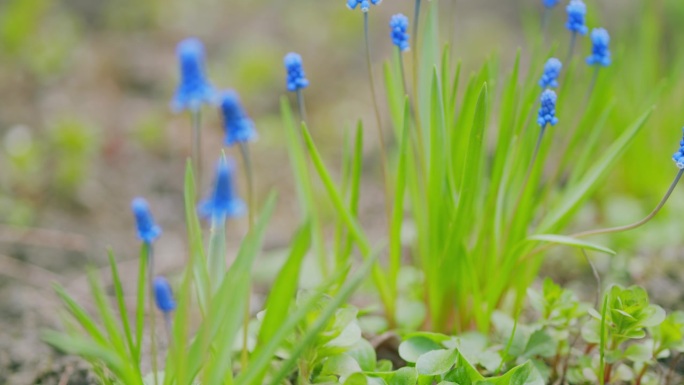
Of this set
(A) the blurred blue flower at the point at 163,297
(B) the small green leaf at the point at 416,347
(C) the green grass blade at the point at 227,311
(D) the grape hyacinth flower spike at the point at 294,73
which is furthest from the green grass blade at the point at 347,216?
(A) the blurred blue flower at the point at 163,297

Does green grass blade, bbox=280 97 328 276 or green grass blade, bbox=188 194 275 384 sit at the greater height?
green grass blade, bbox=280 97 328 276

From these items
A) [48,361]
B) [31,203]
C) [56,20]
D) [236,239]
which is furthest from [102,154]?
[48,361]

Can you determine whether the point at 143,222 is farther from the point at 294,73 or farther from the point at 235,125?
the point at 294,73

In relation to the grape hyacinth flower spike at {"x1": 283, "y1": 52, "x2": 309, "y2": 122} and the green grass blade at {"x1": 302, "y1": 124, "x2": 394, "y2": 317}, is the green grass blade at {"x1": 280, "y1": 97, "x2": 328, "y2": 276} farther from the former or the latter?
the grape hyacinth flower spike at {"x1": 283, "y1": 52, "x2": 309, "y2": 122}

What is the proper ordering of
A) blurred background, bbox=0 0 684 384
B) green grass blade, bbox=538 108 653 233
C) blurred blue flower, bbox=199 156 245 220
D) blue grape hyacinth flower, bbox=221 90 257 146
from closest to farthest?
1. blurred blue flower, bbox=199 156 245 220
2. blue grape hyacinth flower, bbox=221 90 257 146
3. green grass blade, bbox=538 108 653 233
4. blurred background, bbox=0 0 684 384

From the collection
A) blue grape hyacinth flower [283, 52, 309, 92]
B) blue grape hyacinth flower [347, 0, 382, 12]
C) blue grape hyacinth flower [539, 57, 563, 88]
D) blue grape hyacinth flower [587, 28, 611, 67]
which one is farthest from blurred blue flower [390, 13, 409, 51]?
blue grape hyacinth flower [587, 28, 611, 67]

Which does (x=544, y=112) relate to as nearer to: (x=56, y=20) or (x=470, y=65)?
(x=470, y=65)

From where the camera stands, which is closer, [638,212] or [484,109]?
[484,109]

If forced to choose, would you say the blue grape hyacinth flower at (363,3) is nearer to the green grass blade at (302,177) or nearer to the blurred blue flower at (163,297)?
the green grass blade at (302,177)
